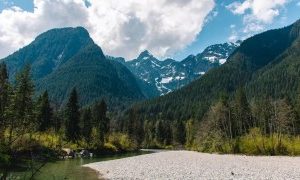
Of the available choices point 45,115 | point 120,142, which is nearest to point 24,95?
point 45,115

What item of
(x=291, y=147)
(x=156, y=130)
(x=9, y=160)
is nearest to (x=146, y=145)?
(x=156, y=130)

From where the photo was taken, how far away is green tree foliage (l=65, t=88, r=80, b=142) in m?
105

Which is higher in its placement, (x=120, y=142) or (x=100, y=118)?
(x=100, y=118)

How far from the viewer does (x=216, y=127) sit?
345ft

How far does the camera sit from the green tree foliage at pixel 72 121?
10512 cm

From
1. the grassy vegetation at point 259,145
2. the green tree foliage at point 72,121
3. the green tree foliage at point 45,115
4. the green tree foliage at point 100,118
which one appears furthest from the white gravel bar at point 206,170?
the green tree foliage at point 100,118

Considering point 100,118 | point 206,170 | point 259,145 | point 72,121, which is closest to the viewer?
point 206,170

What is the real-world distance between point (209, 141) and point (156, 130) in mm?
89478

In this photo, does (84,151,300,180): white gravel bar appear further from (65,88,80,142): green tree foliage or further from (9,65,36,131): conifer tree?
(65,88,80,142): green tree foliage

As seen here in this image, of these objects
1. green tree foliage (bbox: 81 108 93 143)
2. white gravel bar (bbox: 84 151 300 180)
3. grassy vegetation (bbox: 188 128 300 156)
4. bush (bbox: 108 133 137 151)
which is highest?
green tree foliage (bbox: 81 108 93 143)

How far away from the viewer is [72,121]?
10675 cm

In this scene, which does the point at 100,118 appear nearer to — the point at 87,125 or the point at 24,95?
the point at 87,125

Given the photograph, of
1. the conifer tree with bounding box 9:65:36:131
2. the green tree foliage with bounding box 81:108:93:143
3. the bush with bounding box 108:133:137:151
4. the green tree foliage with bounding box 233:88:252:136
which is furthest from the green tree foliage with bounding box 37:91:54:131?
the green tree foliage with bounding box 233:88:252:136

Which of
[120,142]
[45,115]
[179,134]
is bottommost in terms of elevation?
[120,142]
